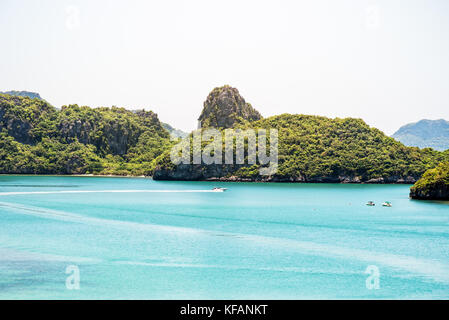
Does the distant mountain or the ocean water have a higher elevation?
the distant mountain

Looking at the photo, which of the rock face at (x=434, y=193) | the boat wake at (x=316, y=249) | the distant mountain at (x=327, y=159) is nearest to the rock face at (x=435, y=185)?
the rock face at (x=434, y=193)

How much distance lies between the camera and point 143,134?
175250 millimetres

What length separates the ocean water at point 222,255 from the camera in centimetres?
1812

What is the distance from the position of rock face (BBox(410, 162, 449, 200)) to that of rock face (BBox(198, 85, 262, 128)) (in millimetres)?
84155

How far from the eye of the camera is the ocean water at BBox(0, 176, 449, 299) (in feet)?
59.5

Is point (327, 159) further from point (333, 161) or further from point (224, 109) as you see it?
point (224, 109)

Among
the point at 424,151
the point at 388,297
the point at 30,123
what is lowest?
the point at 388,297

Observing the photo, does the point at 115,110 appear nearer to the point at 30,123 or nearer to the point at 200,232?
the point at 30,123

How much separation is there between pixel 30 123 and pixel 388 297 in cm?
15610

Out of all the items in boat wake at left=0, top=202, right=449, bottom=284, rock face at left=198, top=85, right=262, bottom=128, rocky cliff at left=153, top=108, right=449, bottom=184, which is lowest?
boat wake at left=0, top=202, right=449, bottom=284

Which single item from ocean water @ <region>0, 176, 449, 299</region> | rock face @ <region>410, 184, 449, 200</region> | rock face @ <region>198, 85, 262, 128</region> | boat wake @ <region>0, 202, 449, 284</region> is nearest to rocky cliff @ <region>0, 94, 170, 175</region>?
rock face @ <region>198, 85, 262, 128</region>

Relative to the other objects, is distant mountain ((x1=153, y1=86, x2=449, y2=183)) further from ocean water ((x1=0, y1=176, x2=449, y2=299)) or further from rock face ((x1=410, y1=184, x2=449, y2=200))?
ocean water ((x1=0, y1=176, x2=449, y2=299))

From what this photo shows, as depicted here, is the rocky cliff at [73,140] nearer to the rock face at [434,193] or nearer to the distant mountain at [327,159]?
the distant mountain at [327,159]
